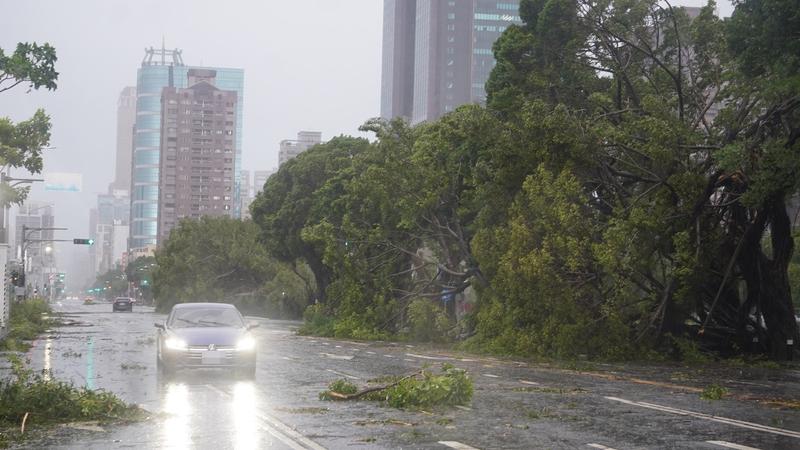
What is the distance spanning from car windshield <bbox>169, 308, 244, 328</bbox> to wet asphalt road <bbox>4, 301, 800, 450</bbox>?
1.20 metres

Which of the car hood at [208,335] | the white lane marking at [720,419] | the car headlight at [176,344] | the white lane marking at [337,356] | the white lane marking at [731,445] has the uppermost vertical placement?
the car hood at [208,335]

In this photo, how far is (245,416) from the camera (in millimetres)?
13406

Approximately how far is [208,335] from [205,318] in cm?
187

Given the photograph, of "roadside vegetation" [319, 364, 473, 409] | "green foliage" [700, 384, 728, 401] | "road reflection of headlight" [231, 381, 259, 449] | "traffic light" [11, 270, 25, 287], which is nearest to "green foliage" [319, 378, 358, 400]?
"roadside vegetation" [319, 364, 473, 409]

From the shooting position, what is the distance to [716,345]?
30672 millimetres

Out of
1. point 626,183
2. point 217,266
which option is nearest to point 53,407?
point 626,183

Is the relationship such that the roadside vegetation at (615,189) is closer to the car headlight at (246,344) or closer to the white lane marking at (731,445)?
the car headlight at (246,344)

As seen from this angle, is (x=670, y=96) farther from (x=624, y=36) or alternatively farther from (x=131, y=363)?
(x=131, y=363)

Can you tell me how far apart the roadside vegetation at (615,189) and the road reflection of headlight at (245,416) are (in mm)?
12774

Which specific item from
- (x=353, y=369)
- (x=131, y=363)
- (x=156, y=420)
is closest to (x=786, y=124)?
(x=353, y=369)

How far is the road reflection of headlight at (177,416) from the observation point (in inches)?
440

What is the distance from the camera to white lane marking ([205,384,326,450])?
10789mm

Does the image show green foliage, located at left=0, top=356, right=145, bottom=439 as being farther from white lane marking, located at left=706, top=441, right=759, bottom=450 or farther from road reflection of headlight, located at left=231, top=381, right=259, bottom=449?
white lane marking, located at left=706, top=441, right=759, bottom=450

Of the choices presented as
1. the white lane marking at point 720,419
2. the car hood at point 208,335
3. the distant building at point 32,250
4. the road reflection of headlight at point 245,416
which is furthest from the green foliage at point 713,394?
the distant building at point 32,250
